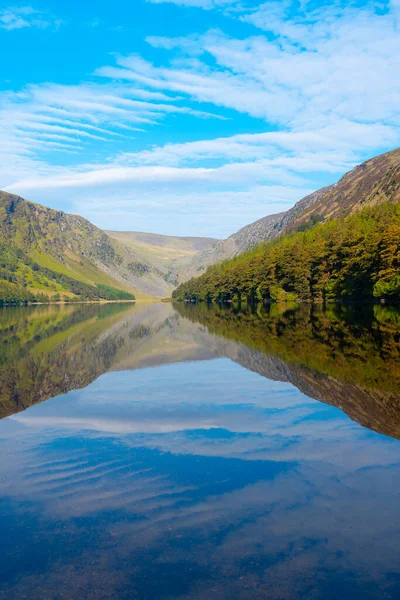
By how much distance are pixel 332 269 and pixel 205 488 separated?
11668 centimetres

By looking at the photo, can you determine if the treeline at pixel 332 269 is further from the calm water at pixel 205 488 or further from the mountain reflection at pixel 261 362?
the calm water at pixel 205 488

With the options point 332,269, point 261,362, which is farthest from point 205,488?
point 332,269

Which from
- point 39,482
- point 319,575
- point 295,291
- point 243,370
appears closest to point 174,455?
point 39,482

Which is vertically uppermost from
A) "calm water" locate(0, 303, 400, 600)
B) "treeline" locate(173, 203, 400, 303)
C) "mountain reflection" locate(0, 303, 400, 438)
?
"treeline" locate(173, 203, 400, 303)

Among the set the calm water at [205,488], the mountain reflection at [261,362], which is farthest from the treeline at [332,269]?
the calm water at [205,488]

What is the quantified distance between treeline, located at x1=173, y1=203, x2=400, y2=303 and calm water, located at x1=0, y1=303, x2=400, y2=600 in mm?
73392

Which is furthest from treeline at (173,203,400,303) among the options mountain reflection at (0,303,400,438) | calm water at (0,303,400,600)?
calm water at (0,303,400,600)

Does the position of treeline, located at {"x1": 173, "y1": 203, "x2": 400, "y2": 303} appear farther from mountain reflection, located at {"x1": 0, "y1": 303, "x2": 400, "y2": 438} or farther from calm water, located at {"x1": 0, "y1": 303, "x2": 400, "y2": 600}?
calm water, located at {"x1": 0, "y1": 303, "x2": 400, "y2": 600}

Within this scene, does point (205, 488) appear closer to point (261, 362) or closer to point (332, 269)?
point (261, 362)

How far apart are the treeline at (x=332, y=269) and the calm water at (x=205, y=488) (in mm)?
73392

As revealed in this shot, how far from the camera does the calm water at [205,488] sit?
24.6 ft

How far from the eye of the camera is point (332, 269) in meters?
122

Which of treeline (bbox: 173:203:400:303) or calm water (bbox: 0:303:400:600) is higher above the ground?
treeline (bbox: 173:203:400:303)

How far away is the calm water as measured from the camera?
748 cm
